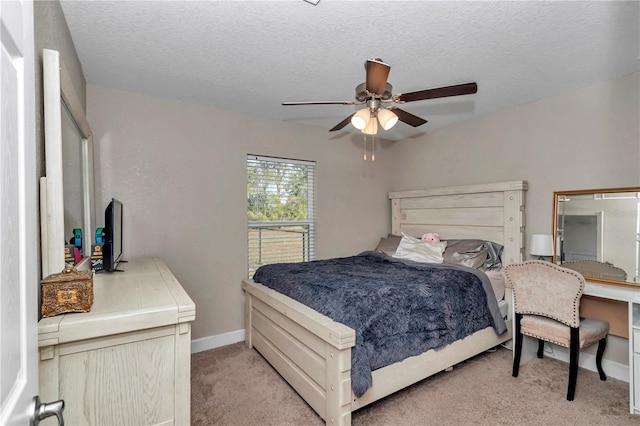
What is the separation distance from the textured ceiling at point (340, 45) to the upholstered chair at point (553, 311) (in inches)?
59.9

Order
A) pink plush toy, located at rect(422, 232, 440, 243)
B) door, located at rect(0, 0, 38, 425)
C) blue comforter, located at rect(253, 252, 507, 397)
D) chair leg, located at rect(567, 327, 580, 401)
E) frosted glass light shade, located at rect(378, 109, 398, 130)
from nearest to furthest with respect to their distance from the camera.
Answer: door, located at rect(0, 0, 38, 425)
blue comforter, located at rect(253, 252, 507, 397)
frosted glass light shade, located at rect(378, 109, 398, 130)
chair leg, located at rect(567, 327, 580, 401)
pink plush toy, located at rect(422, 232, 440, 243)

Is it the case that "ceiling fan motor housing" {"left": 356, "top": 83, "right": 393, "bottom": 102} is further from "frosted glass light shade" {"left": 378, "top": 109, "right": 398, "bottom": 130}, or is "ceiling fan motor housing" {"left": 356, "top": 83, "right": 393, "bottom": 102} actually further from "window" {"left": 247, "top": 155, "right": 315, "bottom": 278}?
"window" {"left": 247, "top": 155, "right": 315, "bottom": 278}

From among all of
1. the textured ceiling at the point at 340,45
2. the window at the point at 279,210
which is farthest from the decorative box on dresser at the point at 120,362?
the window at the point at 279,210

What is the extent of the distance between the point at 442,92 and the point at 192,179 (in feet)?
7.76

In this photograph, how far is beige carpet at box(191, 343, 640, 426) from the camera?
78.2 inches

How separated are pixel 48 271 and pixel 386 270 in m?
2.45

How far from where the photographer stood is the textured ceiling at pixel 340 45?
1.70 metres

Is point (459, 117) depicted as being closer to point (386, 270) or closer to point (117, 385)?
point (386, 270)

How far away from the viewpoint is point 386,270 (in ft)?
9.64

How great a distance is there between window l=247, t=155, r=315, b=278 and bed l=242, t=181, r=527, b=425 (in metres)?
0.59

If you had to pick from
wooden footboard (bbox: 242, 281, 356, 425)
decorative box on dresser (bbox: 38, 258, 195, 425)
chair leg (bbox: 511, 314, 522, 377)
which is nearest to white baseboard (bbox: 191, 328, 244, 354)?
wooden footboard (bbox: 242, 281, 356, 425)

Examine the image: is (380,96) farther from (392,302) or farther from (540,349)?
(540,349)

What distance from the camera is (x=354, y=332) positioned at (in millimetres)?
1791

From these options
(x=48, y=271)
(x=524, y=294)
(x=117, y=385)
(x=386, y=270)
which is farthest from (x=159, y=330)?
(x=524, y=294)
